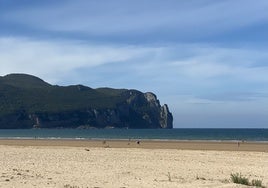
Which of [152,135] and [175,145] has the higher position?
[152,135]

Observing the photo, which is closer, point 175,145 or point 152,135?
point 175,145

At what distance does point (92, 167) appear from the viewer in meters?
20.9

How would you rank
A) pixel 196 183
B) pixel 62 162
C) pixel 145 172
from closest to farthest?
pixel 196 183 → pixel 145 172 → pixel 62 162

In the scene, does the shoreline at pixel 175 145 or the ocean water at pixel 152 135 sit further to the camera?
the ocean water at pixel 152 135

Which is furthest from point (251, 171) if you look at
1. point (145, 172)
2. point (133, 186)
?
point (133, 186)

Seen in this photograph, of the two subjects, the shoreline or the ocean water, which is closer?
the shoreline

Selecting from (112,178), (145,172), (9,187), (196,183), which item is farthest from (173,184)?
(9,187)

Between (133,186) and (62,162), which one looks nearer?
(133,186)

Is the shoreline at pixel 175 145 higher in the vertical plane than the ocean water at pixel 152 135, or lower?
lower

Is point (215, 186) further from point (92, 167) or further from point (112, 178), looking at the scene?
point (92, 167)

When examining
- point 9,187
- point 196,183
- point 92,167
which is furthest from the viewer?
point 92,167

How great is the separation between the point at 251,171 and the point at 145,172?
492cm

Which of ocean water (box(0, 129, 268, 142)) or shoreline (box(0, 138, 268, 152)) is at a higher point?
ocean water (box(0, 129, 268, 142))

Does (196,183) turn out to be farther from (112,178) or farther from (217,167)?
(217,167)
